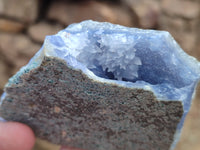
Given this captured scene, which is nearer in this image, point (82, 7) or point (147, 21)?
point (82, 7)

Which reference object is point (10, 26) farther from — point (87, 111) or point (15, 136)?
point (87, 111)

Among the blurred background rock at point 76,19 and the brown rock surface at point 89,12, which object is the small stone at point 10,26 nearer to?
the blurred background rock at point 76,19

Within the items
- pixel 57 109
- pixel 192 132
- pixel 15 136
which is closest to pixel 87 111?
pixel 57 109

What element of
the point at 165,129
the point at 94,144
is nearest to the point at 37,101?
the point at 94,144

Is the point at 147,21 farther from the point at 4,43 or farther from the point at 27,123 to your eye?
the point at 27,123

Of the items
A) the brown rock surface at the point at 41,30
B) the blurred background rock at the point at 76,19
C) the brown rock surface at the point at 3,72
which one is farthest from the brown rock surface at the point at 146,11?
the brown rock surface at the point at 3,72
